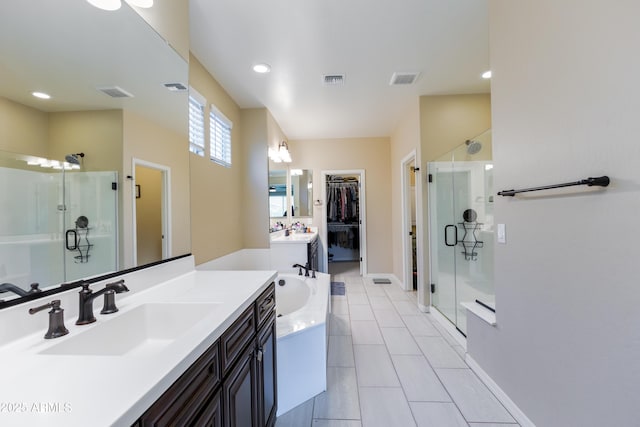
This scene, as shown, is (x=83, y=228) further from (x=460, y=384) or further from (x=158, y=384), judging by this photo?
(x=460, y=384)

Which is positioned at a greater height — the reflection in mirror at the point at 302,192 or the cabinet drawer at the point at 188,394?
the reflection in mirror at the point at 302,192

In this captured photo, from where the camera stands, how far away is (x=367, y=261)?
16.1ft

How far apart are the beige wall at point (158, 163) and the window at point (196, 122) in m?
0.41

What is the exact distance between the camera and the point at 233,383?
3.34 ft

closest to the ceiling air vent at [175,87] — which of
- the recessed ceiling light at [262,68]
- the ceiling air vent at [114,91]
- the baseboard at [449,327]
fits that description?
the ceiling air vent at [114,91]

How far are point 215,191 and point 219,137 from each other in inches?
23.9

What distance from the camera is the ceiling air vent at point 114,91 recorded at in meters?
1.21

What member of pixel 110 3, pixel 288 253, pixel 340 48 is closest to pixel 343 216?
pixel 288 253

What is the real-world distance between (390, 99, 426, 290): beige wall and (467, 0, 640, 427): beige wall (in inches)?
64.1

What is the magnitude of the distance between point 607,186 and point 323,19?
1.95m

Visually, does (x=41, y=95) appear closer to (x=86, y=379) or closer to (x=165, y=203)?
(x=165, y=203)

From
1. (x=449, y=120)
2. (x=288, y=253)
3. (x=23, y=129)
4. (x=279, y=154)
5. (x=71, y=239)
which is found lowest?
(x=288, y=253)

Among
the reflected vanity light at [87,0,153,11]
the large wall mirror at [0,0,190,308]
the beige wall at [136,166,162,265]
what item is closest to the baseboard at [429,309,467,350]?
the beige wall at [136,166,162,265]

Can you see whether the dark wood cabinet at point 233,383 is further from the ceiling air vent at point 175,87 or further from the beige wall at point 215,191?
the ceiling air vent at point 175,87
